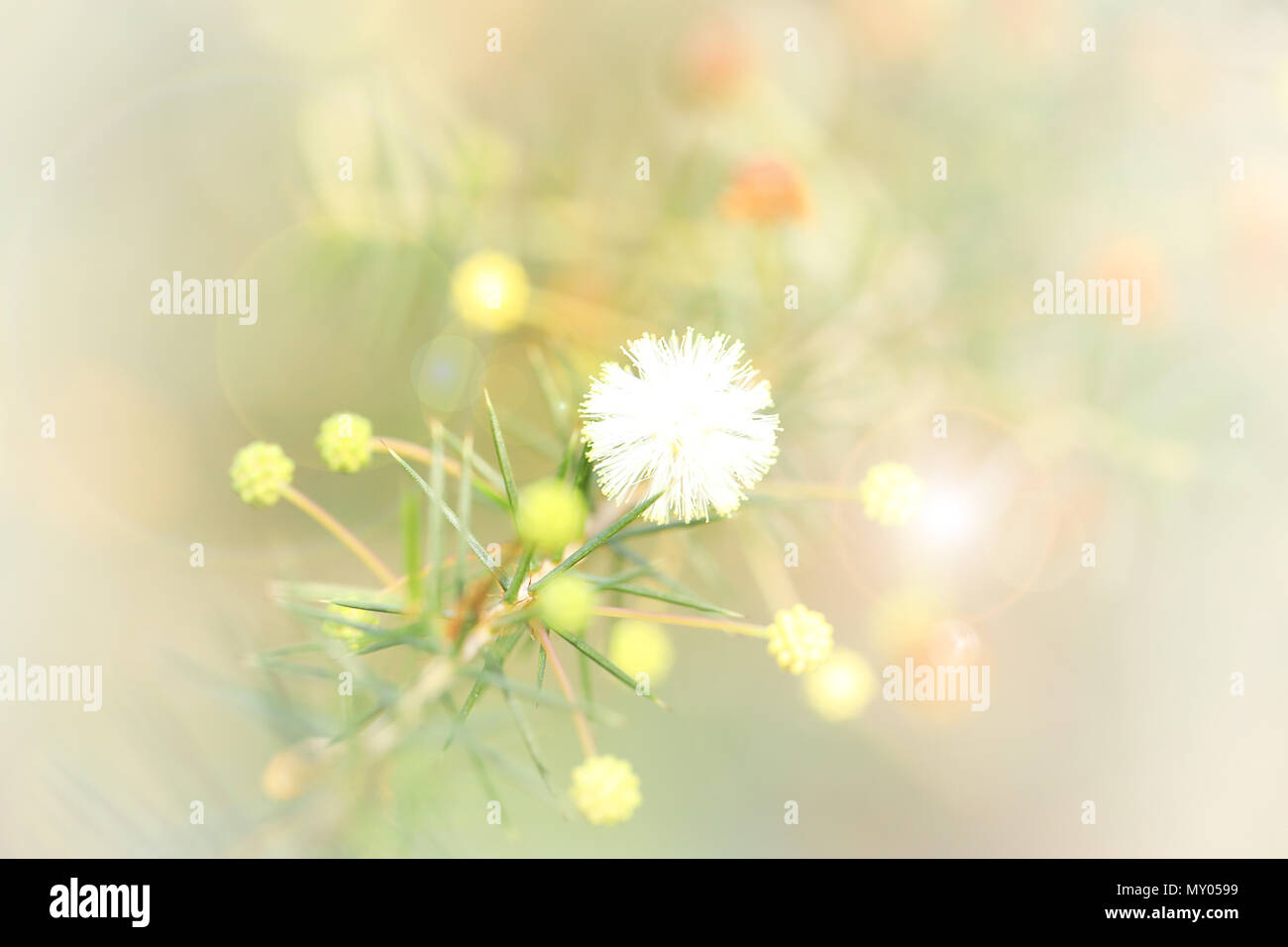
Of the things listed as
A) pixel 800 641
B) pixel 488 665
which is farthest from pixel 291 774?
pixel 800 641

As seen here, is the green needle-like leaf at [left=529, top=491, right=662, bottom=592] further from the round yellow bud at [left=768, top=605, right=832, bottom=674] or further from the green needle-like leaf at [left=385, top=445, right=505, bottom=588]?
the round yellow bud at [left=768, top=605, right=832, bottom=674]

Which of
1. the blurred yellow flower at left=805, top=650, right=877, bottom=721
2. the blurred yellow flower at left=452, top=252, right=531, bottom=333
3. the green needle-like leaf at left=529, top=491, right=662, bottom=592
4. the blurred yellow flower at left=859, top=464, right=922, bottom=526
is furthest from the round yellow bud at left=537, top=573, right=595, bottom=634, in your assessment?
the blurred yellow flower at left=452, top=252, right=531, bottom=333

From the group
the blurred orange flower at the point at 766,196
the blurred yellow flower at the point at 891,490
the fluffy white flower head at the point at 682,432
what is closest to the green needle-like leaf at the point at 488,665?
the fluffy white flower head at the point at 682,432

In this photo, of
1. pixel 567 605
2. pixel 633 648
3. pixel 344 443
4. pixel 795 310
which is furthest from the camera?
pixel 795 310

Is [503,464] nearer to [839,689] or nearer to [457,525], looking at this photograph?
[457,525]

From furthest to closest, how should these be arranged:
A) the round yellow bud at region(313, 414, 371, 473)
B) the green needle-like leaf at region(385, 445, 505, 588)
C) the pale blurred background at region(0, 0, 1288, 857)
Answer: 1. the pale blurred background at region(0, 0, 1288, 857)
2. the round yellow bud at region(313, 414, 371, 473)
3. the green needle-like leaf at region(385, 445, 505, 588)
